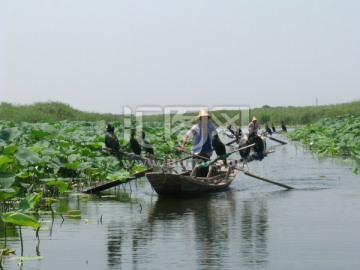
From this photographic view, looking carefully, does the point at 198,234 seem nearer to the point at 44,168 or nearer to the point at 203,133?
the point at 44,168

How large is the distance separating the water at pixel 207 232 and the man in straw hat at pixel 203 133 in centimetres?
82

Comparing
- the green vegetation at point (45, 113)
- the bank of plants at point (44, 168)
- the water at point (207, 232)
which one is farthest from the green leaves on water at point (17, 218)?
the green vegetation at point (45, 113)

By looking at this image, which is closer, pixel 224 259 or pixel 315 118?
pixel 224 259

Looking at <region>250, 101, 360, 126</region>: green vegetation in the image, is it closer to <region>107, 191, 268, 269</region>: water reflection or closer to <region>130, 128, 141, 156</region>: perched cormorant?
<region>130, 128, 141, 156</region>: perched cormorant

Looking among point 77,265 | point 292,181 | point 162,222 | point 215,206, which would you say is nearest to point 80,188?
point 215,206

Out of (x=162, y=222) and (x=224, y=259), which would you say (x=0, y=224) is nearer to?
(x=162, y=222)

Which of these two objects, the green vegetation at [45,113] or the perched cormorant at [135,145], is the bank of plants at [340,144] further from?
the green vegetation at [45,113]

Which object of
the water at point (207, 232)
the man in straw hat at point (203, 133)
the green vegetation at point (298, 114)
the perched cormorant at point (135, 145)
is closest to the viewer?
the water at point (207, 232)

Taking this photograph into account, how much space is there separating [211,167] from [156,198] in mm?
1440

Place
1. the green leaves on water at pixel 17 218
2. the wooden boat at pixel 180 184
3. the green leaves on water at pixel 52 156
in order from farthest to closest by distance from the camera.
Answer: the wooden boat at pixel 180 184 → the green leaves on water at pixel 52 156 → the green leaves on water at pixel 17 218

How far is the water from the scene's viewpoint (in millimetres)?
6848

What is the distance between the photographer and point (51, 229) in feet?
27.4

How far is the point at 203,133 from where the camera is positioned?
40.0 feet

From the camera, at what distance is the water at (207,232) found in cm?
685
